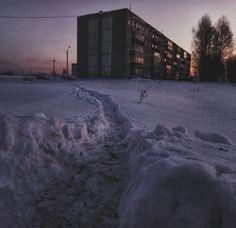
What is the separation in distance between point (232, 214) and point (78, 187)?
1.82 metres

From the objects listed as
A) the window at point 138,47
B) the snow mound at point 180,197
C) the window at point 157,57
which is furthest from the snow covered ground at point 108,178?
the window at point 157,57

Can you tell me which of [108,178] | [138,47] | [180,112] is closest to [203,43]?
[138,47]

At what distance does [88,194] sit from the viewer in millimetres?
2732

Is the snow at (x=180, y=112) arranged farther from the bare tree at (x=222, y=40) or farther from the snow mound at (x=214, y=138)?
the bare tree at (x=222, y=40)

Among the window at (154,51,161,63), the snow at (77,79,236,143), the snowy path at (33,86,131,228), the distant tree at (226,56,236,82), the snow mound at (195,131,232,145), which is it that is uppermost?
the window at (154,51,161,63)

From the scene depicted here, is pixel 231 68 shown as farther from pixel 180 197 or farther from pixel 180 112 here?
pixel 180 197

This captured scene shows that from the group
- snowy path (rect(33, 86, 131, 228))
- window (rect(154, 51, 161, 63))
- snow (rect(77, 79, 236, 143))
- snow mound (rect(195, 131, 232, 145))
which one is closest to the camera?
snowy path (rect(33, 86, 131, 228))

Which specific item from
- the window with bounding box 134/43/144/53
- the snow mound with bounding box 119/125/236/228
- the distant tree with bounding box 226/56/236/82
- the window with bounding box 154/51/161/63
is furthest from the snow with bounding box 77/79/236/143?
the window with bounding box 154/51/161/63

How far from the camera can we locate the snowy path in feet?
7.55

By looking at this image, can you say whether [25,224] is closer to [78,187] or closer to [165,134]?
[78,187]

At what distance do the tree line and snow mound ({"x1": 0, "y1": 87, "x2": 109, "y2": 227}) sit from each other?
39622mm

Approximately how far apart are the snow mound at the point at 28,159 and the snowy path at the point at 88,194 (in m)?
0.11

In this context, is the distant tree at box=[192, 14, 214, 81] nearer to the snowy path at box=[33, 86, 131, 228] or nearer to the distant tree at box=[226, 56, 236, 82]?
the distant tree at box=[226, 56, 236, 82]

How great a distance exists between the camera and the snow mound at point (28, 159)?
238 cm
